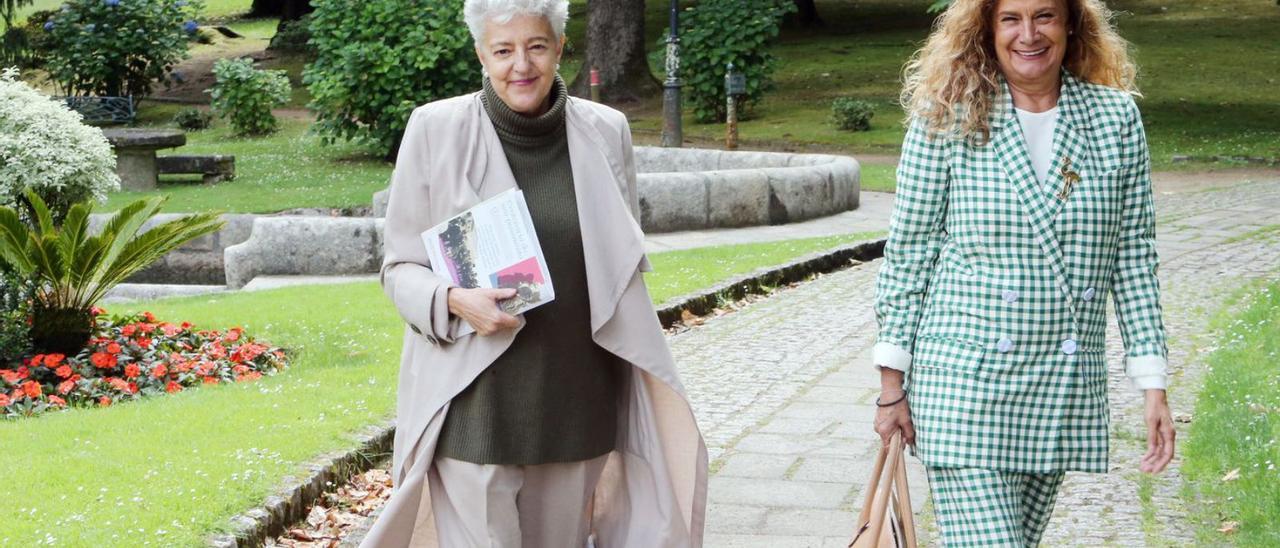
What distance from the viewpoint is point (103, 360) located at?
25.5 feet

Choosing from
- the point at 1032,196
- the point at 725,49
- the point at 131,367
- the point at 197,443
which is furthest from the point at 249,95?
the point at 1032,196

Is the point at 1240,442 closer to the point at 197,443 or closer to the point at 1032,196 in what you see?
the point at 1032,196

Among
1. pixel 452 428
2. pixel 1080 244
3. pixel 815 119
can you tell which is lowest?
pixel 815 119

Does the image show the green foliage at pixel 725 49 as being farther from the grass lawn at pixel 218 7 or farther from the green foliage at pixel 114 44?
the grass lawn at pixel 218 7

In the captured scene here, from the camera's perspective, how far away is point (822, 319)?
30.2 feet

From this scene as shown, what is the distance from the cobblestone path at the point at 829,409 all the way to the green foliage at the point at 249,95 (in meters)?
14.9

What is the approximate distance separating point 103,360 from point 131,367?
0.78ft

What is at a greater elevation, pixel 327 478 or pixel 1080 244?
pixel 1080 244

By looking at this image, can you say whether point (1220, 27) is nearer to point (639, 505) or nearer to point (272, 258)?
point (272, 258)

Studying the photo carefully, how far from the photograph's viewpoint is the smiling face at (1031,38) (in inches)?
122

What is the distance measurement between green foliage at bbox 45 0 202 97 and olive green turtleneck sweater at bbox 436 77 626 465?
80.6 feet

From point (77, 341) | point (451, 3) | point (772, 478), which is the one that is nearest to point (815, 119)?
point (451, 3)

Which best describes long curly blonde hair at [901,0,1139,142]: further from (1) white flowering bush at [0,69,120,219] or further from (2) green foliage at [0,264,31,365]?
(1) white flowering bush at [0,69,120,219]

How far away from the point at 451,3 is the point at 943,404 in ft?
57.1
